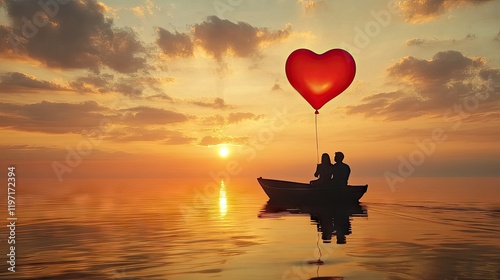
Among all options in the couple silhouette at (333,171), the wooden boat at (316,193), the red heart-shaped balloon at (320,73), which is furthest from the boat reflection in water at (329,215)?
the red heart-shaped balloon at (320,73)

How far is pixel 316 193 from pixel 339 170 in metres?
1.97

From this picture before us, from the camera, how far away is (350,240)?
16.9m

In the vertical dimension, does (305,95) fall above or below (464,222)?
above

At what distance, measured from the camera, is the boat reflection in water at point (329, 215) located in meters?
18.8

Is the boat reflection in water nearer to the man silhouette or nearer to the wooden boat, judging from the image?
the wooden boat

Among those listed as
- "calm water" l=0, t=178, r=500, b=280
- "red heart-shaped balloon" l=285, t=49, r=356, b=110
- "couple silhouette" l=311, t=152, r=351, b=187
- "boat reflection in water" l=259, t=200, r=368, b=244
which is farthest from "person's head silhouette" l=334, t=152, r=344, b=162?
"calm water" l=0, t=178, r=500, b=280

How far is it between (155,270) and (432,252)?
8.18m

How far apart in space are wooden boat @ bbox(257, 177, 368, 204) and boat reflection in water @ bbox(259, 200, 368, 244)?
45 cm

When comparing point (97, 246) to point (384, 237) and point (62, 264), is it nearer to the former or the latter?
point (62, 264)

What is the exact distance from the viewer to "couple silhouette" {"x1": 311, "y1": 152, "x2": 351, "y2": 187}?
1105 inches

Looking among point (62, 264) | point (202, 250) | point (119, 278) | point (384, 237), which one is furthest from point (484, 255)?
point (62, 264)

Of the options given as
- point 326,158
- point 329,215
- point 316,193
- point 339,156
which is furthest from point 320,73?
point 329,215

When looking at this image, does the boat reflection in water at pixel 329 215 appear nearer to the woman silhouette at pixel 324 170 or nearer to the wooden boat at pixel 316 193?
the wooden boat at pixel 316 193

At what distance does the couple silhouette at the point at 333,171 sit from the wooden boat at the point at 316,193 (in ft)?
1.72
